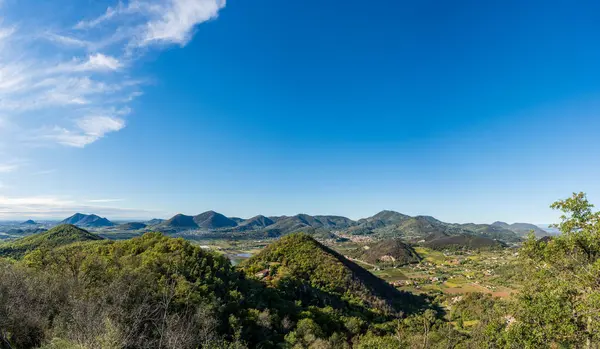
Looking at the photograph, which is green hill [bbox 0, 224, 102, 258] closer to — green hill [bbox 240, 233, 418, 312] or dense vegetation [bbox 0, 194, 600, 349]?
green hill [bbox 240, 233, 418, 312]

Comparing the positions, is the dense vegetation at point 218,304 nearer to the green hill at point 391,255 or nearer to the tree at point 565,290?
the tree at point 565,290

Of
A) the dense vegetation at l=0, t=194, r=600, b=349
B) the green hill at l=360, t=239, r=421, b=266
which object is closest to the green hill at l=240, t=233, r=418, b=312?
the dense vegetation at l=0, t=194, r=600, b=349

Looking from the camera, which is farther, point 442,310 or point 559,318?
point 442,310

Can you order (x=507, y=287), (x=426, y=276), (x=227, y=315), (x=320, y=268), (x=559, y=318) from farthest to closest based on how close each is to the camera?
(x=426, y=276), (x=507, y=287), (x=320, y=268), (x=227, y=315), (x=559, y=318)

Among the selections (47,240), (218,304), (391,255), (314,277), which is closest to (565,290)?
(218,304)

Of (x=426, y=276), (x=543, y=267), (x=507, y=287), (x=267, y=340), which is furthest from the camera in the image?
(x=426, y=276)

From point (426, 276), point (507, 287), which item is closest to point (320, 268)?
point (507, 287)

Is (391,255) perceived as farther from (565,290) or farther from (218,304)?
(565,290)

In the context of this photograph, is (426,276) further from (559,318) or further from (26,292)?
(26,292)
